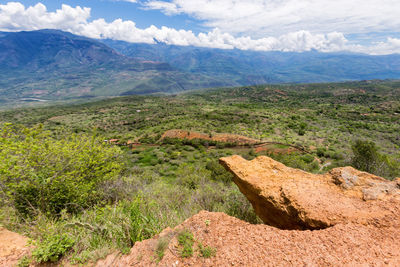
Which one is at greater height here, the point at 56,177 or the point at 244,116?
the point at 56,177

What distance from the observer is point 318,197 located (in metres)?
5.00

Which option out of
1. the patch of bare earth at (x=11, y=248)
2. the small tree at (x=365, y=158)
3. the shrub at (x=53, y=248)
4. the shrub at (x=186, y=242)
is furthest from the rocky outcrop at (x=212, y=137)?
the shrub at (x=53, y=248)

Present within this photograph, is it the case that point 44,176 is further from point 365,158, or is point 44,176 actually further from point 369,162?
point 365,158

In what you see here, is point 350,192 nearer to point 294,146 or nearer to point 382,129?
point 294,146

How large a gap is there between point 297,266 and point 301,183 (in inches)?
109

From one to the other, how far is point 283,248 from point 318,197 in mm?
1974

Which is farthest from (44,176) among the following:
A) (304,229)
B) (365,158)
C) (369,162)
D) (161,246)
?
(365,158)

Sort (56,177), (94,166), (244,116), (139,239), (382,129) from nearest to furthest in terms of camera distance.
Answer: (139,239)
(56,177)
(94,166)
(382,129)
(244,116)

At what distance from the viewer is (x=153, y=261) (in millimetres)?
4070

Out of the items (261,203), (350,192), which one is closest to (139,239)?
(261,203)

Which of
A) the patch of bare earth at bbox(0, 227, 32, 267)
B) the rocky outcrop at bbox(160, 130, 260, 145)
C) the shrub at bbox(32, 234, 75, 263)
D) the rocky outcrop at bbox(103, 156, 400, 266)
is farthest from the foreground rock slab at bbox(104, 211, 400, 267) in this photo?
the rocky outcrop at bbox(160, 130, 260, 145)

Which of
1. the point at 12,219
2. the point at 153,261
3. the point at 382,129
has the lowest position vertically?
the point at 382,129

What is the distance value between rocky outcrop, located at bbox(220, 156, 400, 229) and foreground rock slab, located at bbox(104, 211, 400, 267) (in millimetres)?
354

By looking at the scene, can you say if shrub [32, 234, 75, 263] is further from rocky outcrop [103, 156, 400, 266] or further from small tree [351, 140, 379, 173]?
small tree [351, 140, 379, 173]
